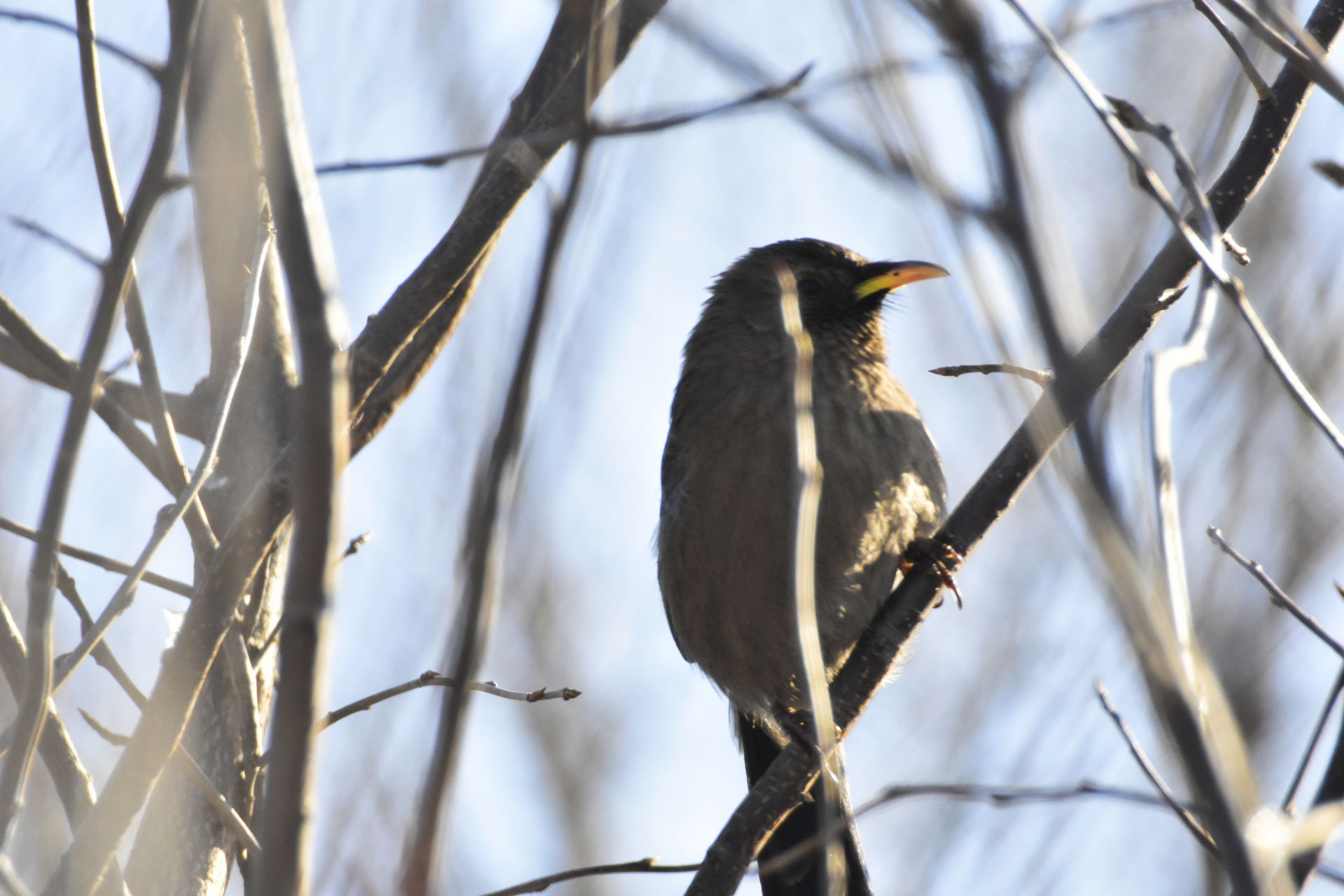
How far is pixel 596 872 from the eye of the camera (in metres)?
2.52

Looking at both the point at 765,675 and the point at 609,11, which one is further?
the point at 765,675

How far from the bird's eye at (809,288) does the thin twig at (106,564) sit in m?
2.92

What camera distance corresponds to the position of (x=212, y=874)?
8.43 feet

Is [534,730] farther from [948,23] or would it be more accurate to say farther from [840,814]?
[948,23]

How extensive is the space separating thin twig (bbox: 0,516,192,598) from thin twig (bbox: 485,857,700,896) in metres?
0.94

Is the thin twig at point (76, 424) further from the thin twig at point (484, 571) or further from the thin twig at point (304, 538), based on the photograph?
the thin twig at point (484, 571)

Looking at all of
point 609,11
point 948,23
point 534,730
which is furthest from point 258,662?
point 534,730

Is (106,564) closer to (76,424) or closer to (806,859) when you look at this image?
(76,424)

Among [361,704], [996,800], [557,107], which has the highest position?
[557,107]

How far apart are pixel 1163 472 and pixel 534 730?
32.7ft

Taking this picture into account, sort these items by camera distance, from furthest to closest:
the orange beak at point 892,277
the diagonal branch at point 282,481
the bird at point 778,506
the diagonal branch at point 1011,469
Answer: the orange beak at point 892,277
the bird at point 778,506
the diagonal branch at point 1011,469
the diagonal branch at point 282,481

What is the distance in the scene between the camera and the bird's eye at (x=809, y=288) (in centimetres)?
488

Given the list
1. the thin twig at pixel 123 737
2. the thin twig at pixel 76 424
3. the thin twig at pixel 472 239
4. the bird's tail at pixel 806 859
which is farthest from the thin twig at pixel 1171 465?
the bird's tail at pixel 806 859

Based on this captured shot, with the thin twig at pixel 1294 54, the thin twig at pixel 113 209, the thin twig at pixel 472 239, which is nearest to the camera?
the thin twig at pixel 1294 54
